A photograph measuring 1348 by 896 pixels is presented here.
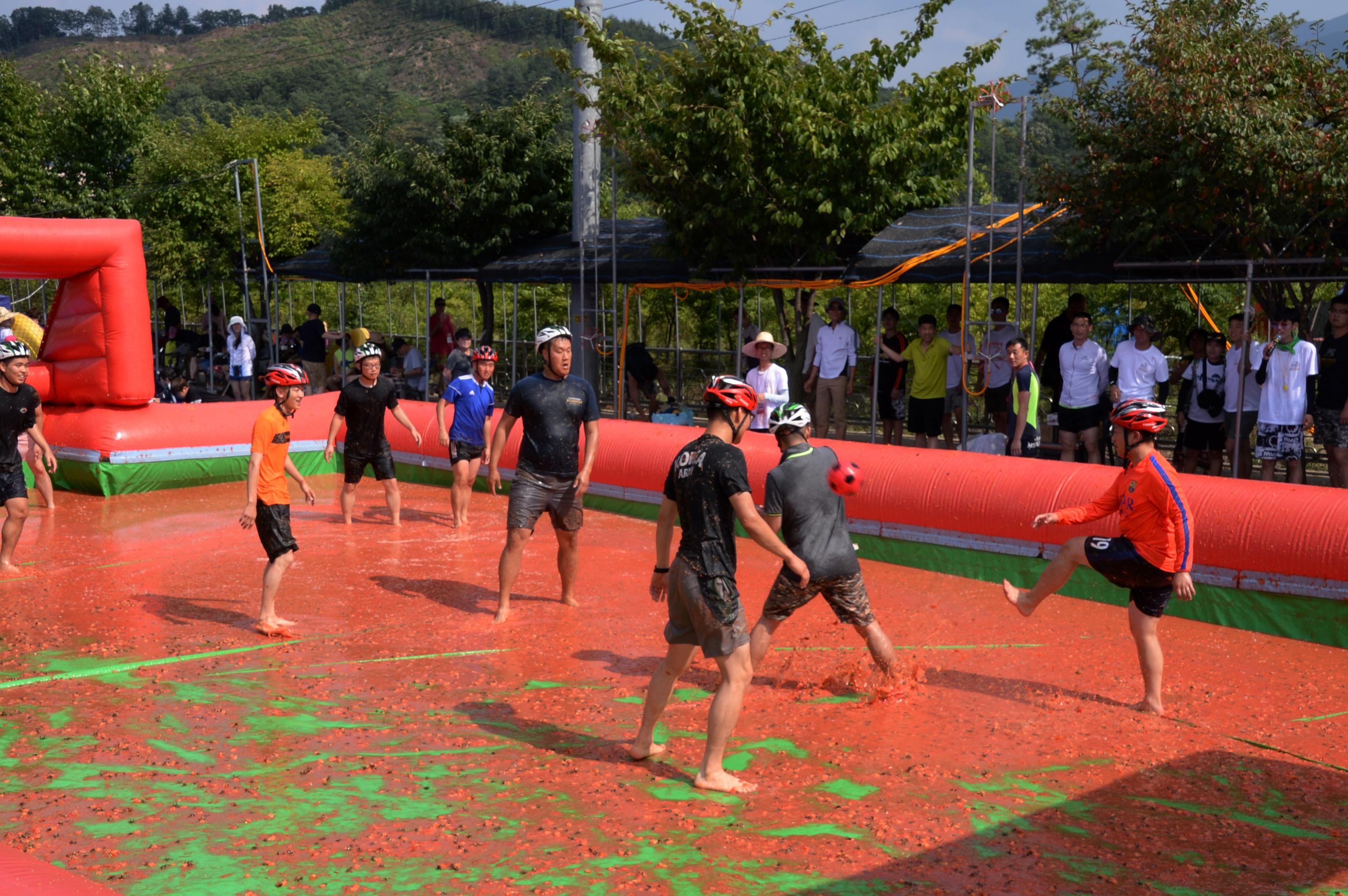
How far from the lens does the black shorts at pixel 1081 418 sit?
495 inches

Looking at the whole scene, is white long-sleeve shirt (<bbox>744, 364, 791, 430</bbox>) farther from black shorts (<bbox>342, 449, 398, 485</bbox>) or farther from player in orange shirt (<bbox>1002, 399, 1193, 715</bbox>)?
player in orange shirt (<bbox>1002, 399, 1193, 715</bbox>)

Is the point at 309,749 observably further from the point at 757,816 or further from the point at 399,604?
the point at 399,604

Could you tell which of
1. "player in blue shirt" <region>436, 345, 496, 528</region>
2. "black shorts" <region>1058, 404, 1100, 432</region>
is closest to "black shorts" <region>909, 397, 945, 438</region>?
"black shorts" <region>1058, 404, 1100, 432</region>

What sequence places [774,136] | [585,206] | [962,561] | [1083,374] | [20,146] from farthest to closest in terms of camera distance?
[20,146] → [585,206] → [774,136] → [1083,374] → [962,561]

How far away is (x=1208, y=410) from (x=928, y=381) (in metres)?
3.17

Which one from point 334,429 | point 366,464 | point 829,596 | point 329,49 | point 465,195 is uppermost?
point 329,49

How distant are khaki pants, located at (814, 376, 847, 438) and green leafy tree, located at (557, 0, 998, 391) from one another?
179cm

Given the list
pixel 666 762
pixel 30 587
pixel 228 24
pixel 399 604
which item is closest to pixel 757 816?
pixel 666 762

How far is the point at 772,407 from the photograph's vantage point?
13.2 metres

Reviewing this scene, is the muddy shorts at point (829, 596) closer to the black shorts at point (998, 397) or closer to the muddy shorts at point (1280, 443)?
the muddy shorts at point (1280, 443)

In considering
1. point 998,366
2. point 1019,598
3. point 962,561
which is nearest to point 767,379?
point 998,366

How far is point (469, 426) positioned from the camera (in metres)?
12.2

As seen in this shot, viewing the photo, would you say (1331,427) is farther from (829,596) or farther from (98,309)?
(98,309)

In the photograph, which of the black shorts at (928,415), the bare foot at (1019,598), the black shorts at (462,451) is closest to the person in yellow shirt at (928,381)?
the black shorts at (928,415)
